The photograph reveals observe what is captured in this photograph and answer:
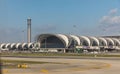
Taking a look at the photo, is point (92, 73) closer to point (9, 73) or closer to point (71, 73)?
point (71, 73)

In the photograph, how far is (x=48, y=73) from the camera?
33625 mm

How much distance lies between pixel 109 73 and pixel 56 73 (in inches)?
220

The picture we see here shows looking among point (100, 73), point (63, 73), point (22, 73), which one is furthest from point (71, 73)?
point (22, 73)

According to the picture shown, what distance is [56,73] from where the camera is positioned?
3372 cm

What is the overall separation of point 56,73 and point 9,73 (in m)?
4.92

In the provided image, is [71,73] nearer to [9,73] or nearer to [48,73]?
[48,73]

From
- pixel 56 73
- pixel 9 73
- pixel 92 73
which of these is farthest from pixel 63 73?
pixel 9 73

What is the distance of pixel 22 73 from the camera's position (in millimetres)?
32969

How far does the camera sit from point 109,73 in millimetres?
33562

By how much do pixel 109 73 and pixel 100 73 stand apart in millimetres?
943

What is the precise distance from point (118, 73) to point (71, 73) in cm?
495

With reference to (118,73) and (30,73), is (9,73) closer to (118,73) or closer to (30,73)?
(30,73)

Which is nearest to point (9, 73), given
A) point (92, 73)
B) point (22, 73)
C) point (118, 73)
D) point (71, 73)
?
point (22, 73)

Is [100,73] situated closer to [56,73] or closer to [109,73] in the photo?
[109,73]
